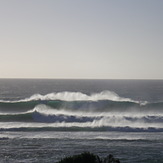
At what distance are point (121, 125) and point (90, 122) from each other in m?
3.75

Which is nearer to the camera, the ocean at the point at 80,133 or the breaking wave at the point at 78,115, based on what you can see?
the ocean at the point at 80,133

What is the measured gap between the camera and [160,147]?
23500 millimetres

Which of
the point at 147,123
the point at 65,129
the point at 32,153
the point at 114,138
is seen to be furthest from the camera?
the point at 147,123

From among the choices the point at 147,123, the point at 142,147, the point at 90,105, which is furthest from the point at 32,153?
the point at 90,105

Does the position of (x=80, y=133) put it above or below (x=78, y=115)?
below

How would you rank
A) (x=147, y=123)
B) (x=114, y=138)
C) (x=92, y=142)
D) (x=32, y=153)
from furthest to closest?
(x=147, y=123)
(x=114, y=138)
(x=92, y=142)
(x=32, y=153)

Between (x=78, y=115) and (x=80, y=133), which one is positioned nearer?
(x=80, y=133)

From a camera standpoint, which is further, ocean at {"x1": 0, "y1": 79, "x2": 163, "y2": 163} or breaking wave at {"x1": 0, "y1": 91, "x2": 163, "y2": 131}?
breaking wave at {"x1": 0, "y1": 91, "x2": 163, "y2": 131}

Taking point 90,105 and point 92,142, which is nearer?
point 92,142

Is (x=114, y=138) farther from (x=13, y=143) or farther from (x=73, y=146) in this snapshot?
(x=13, y=143)

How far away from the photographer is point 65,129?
3238 centimetres

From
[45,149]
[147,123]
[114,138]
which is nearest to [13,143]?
[45,149]

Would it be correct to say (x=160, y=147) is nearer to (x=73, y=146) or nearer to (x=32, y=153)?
(x=73, y=146)

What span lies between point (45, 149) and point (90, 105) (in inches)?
1024
